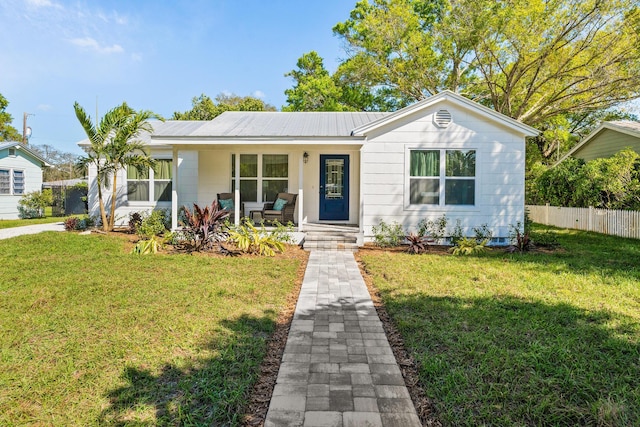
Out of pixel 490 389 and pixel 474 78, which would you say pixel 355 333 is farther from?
pixel 474 78

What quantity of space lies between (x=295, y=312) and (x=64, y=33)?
41.7 feet

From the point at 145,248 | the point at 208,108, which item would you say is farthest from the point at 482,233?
the point at 208,108

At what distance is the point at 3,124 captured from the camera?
2603 cm

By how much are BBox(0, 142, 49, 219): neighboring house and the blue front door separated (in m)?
15.6

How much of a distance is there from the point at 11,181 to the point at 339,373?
20.6 m

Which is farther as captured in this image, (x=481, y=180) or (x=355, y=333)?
(x=481, y=180)

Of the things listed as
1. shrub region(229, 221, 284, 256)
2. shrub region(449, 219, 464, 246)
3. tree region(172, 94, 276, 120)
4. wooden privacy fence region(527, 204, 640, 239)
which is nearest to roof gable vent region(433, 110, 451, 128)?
shrub region(449, 219, 464, 246)

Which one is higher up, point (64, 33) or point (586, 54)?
point (586, 54)

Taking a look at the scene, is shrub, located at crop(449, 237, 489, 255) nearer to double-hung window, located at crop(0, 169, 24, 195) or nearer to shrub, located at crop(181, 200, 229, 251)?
shrub, located at crop(181, 200, 229, 251)

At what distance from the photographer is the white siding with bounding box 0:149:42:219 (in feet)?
53.0

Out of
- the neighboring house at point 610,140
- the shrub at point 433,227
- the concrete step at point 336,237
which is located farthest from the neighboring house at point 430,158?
the neighboring house at point 610,140

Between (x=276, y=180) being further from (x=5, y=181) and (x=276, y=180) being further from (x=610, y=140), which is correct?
(x=610, y=140)

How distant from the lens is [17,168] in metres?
16.7

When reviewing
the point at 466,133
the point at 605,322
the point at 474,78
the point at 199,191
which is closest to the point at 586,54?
the point at 474,78
